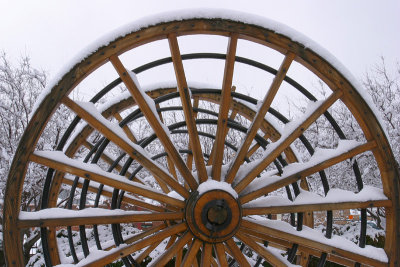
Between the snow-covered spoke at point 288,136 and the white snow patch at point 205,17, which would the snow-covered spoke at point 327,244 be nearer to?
the snow-covered spoke at point 288,136

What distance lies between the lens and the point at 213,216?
3004mm

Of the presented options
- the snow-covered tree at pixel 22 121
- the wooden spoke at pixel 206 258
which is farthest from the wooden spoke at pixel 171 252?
the snow-covered tree at pixel 22 121

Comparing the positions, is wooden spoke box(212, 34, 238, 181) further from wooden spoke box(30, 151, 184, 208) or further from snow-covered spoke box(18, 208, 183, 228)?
snow-covered spoke box(18, 208, 183, 228)

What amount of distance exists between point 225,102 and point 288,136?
638 millimetres

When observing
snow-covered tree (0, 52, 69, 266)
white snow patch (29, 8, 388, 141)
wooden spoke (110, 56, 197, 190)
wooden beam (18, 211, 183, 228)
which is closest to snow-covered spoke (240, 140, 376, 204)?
white snow patch (29, 8, 388, 141)

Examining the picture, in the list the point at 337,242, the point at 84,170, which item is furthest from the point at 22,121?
the point at 337,242

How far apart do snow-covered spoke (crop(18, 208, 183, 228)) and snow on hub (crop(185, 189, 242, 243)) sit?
0.97 ft

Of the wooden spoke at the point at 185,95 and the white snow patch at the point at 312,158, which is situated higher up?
the wooden spoke at the point at 185,95

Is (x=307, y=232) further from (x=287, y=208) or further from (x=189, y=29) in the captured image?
(x=189, y=29)

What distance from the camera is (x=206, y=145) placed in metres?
11.4

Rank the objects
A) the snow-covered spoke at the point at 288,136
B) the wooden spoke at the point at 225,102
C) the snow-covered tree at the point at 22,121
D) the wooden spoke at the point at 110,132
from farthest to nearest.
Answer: the snow-covered tree at the point at 22,121
the snow-covered spoke at the point at 288,136
the wooden spoke at the point at 225,102
the wooden spoke at the point at 110,132

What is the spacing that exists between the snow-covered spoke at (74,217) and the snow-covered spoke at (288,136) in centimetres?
84

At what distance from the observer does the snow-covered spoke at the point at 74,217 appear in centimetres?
264

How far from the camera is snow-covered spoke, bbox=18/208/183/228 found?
2.64 m
